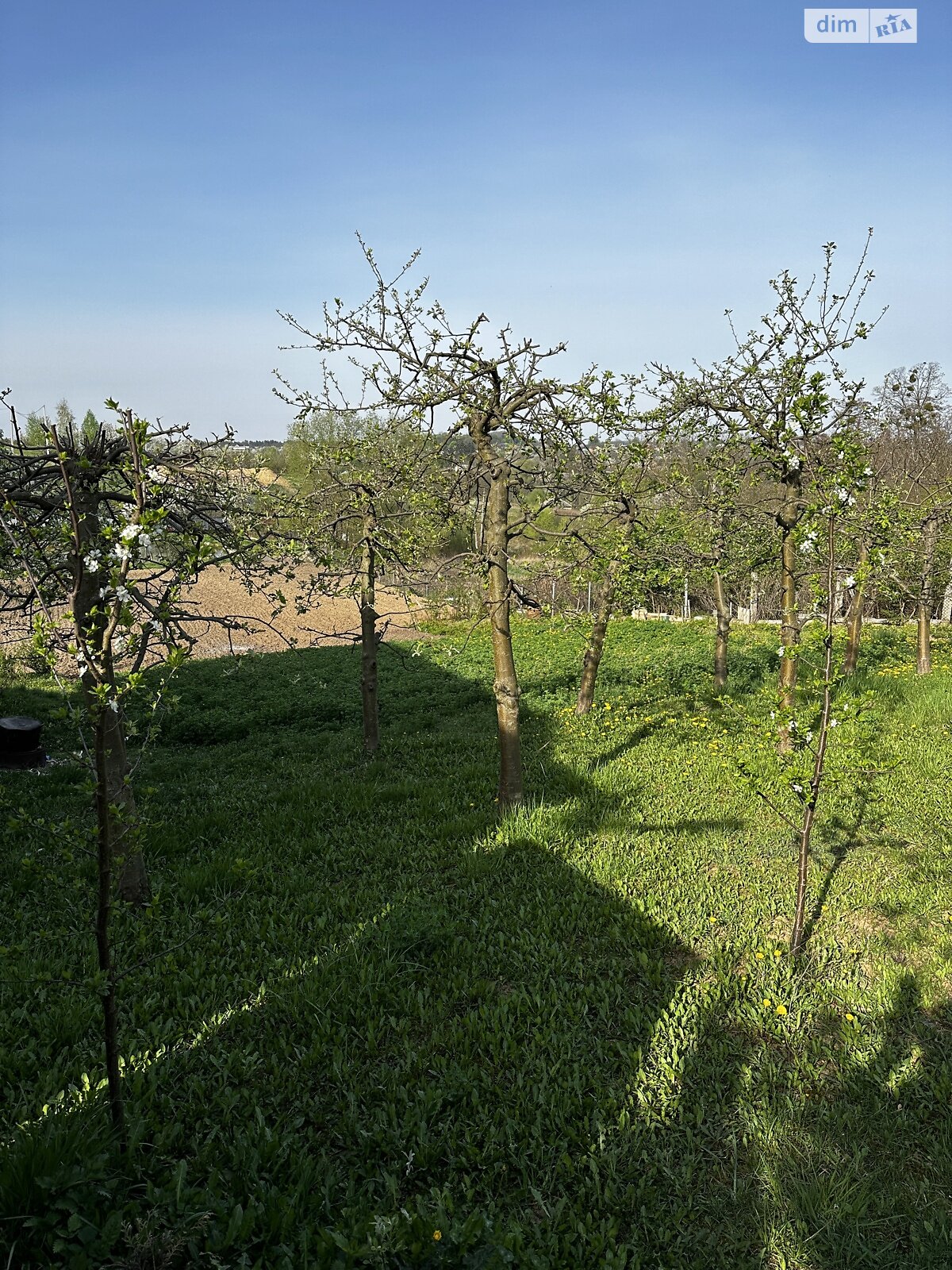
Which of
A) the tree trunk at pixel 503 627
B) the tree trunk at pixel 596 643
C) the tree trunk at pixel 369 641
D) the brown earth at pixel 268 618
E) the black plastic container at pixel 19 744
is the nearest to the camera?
the tree trunk at pixel 503 627

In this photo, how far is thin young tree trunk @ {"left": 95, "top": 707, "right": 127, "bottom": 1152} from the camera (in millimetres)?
2721

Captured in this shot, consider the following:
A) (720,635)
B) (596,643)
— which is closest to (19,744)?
(596,643)

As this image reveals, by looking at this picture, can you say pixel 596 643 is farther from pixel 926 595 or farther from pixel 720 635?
pixel 926 595

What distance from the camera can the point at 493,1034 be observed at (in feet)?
12.2

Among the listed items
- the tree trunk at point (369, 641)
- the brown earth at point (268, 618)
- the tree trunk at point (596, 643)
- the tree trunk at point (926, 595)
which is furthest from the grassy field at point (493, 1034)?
the brown earth at point (268, 618)

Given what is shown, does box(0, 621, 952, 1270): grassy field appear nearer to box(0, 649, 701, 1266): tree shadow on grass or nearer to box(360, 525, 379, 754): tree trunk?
box(0, 649, 701, 1266): tree shadow on grass

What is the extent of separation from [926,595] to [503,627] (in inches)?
415

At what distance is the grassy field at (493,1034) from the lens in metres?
2.68

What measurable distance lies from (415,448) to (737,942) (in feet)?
21.1

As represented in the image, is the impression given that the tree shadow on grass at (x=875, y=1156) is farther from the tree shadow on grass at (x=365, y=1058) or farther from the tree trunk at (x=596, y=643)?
the tree trunk at (x=596, y=643)

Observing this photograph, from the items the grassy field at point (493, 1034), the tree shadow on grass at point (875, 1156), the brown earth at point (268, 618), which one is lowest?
the tree shadow on grass at point (875, 1156)

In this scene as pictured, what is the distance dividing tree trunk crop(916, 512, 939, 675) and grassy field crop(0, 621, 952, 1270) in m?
7.14

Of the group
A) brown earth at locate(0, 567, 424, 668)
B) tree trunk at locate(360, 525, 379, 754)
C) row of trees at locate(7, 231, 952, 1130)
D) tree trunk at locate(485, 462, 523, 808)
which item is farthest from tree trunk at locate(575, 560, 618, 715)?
brown earth at locate(0, 567, 424, 668)

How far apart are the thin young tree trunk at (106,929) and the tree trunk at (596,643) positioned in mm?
7463
